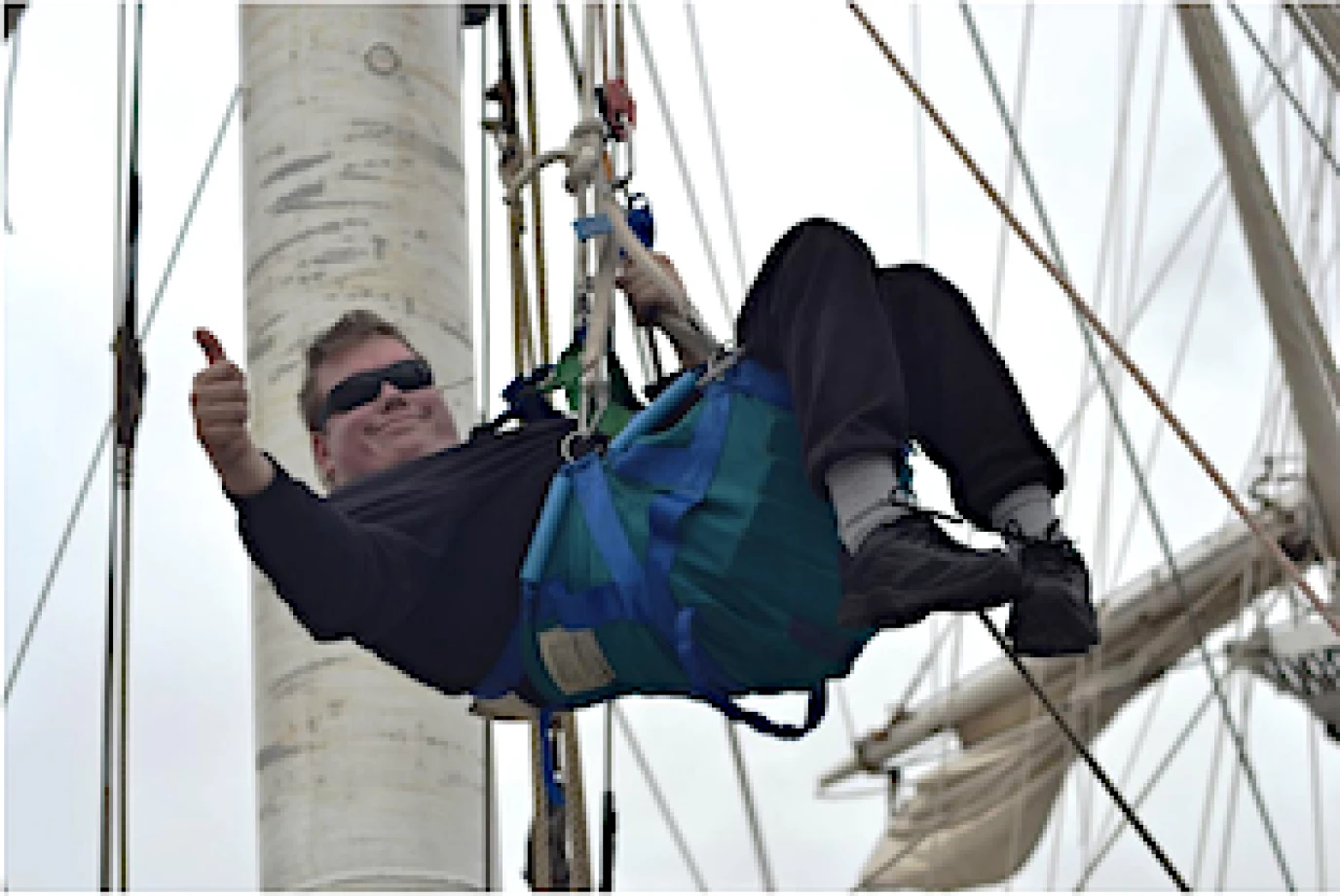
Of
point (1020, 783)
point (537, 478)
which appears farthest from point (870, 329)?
point (1020, 783)

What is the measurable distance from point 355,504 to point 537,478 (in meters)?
0.22

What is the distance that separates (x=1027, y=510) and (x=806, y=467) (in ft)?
→ 0.84

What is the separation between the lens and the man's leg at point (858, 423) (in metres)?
2.56

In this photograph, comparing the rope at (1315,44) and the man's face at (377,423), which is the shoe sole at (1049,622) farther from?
the rope at (1315,44)

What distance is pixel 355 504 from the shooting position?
3.10m

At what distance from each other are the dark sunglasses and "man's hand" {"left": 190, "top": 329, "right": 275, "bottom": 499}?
15.7 inches

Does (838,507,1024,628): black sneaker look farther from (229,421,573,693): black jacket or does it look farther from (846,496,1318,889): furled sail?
(846,496,1318,889): furled sail

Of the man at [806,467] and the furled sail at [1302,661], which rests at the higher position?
the furled sail at [1302,661]

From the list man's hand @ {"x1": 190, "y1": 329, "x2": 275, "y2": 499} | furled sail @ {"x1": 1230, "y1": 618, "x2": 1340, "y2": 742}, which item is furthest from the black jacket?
furled sail @ {"x1": 1230, "y1": 618, "x2": 1340, "y2": 742}

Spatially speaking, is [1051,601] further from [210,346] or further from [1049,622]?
[210,346]

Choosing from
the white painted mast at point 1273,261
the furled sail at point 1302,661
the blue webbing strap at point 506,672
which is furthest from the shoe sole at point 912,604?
the furled sail at point 1302,661

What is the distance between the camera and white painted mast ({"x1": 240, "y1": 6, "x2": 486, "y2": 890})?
4293 millimetres

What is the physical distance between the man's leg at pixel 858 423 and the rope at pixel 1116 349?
19.2 inches

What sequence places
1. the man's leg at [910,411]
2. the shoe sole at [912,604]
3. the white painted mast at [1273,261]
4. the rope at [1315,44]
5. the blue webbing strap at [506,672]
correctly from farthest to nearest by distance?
the white painted mast at [1273,261] < the rope at [1315,44] < the blue webbing strap at [506,672] < the man's leg at [910,411] < the shoe sole at [912,604]
